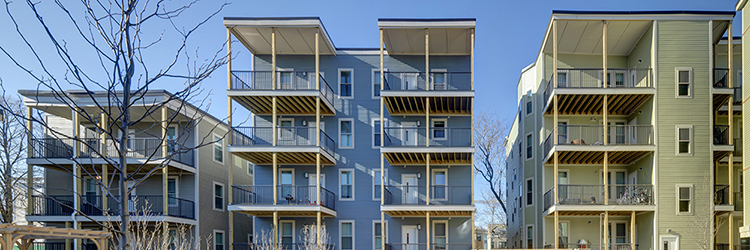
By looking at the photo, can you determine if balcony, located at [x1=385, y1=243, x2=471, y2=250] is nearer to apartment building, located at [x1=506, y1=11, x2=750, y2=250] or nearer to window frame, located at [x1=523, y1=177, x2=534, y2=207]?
apartment building, located at [x1=506, y1=11, x2=750, y2=250]

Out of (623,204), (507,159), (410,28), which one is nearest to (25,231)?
(410,28)

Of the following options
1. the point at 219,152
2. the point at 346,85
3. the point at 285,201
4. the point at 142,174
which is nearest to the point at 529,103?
the point at 346,85

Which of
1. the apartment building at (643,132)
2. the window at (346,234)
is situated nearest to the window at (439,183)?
the window at (346,234)

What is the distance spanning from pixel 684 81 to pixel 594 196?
20.4ft

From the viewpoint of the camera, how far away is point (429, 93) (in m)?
23.8

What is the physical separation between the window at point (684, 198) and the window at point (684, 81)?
12.8 ft

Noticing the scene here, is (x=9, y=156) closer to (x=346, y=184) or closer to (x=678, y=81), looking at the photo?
(x=346, y=184)

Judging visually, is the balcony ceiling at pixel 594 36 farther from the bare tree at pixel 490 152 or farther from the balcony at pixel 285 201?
the bare tree at pixel 490 152

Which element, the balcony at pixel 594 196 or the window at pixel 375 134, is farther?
the window at pixel 375 134

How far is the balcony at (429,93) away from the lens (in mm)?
23812

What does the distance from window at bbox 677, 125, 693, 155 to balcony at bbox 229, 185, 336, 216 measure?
49.9ft

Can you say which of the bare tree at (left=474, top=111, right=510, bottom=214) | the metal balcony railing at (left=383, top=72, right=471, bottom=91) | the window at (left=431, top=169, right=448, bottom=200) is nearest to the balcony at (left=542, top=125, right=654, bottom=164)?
the metal balcony railing at (left=383, top=72, right=471, bottom=91)

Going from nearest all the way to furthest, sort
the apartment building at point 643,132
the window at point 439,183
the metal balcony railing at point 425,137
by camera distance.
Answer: the apartment building at point 643,132 < the metal balcony railing at point 425,137 < the window at point 439,183

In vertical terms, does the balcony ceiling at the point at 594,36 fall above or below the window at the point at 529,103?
above
